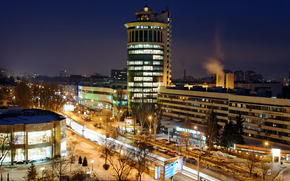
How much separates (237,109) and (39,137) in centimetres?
3517

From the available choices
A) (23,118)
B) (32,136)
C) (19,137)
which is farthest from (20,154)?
(23,118)

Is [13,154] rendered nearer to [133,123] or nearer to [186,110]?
[133,123]

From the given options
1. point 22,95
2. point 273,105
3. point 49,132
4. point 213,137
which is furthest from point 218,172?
point 22,95

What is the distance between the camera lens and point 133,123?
177ft

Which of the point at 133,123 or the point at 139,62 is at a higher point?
the point at 139,62

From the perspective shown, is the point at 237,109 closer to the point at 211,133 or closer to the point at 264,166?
the point at 211,133

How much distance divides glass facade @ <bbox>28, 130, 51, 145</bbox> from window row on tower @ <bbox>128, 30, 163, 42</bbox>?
157 feet

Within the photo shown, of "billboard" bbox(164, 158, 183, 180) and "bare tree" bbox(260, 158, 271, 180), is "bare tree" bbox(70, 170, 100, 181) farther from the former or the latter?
"bare tree" bbox(260, 158, 271, 180)

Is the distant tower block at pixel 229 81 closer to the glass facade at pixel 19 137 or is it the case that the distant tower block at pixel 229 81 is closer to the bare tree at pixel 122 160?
the bare tree at pixel 122 160

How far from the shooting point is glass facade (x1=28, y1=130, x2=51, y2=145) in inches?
1240

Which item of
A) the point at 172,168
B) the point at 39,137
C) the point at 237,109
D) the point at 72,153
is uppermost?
the point at 237,109

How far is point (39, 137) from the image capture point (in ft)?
106

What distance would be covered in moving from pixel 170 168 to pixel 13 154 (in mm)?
20216

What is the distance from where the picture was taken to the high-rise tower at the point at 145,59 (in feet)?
242
